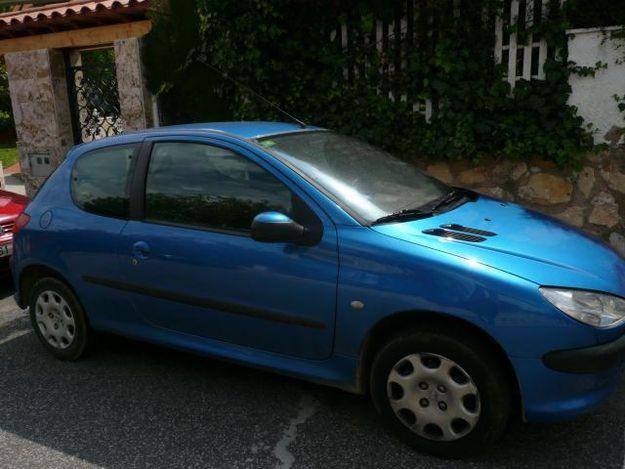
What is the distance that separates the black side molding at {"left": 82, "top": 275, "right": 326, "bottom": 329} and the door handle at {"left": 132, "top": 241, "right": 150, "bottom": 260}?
182 millimetres

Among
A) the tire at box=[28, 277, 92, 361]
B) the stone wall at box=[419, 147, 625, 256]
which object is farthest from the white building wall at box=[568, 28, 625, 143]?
the tire at box=[28, 277, 92, 361]

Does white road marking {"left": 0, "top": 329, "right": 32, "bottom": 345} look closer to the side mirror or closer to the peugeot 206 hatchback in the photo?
the peugeot 206 hatchback

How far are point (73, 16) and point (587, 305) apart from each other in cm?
715

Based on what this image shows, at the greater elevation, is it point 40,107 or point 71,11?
point 71,11

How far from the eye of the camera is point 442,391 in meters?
2.61

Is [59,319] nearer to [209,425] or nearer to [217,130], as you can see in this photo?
[209,425]

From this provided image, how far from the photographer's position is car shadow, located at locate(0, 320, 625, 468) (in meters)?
2.74

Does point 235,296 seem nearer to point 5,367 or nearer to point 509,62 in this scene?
point 5,367

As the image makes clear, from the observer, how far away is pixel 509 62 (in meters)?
5.35

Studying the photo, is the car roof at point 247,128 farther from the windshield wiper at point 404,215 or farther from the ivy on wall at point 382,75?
the ivy on wall at point 382,75

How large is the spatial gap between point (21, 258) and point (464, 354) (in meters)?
3.02

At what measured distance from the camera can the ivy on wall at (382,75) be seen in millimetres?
5242

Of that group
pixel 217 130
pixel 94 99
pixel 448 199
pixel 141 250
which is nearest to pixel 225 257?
pixel 141 250

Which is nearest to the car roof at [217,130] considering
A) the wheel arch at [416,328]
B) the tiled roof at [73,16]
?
the wheel arch at [416,328]
